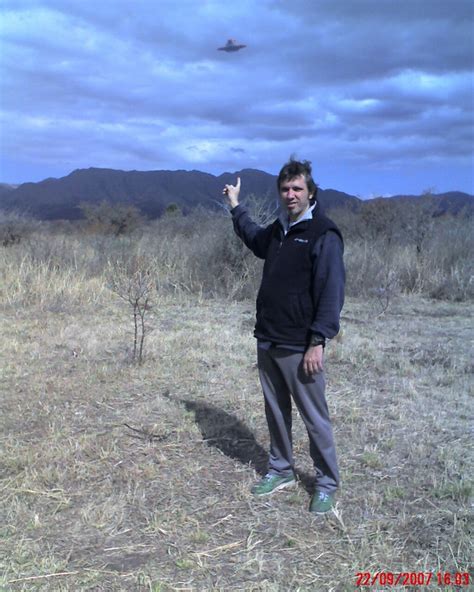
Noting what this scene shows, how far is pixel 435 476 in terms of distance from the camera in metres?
3.75

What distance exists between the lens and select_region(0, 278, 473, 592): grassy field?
115 inches

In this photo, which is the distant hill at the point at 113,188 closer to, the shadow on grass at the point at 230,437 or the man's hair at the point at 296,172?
the shadow on grass at the point at 230,437

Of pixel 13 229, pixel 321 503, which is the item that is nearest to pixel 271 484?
pixel 321 503

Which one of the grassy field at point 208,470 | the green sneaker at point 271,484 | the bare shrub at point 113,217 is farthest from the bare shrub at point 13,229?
the green sneaker at point 271,484

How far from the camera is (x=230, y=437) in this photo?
176 inches

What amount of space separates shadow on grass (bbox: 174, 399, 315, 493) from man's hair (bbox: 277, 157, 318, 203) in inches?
72.7

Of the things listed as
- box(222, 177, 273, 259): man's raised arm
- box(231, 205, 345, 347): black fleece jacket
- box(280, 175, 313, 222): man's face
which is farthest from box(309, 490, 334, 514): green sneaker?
box(280, 175, 313, 222): man's face

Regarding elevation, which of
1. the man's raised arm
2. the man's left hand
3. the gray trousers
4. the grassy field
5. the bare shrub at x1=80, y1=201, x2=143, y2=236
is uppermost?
the bare shrub at x1=80, y1=201, x2=143, y2=236

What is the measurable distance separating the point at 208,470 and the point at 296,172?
2050 millimetres

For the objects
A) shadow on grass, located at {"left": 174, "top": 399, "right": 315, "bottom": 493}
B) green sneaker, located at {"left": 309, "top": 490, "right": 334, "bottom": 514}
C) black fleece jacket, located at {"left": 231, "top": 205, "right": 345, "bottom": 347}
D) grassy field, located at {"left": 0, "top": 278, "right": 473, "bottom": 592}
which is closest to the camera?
grassy field, located at {"left": 0, "top": 278, "right": 473, "bottom": 592}

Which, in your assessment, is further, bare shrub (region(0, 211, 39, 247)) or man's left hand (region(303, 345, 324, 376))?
bare shrub (region(0, 211, 39, 247))

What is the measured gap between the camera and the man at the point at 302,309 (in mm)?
3117

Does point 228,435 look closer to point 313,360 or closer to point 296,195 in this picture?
point 313,360

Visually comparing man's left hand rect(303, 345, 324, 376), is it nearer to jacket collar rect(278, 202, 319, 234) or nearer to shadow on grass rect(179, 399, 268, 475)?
jacket collar rect(278, 202, 319, 234)
